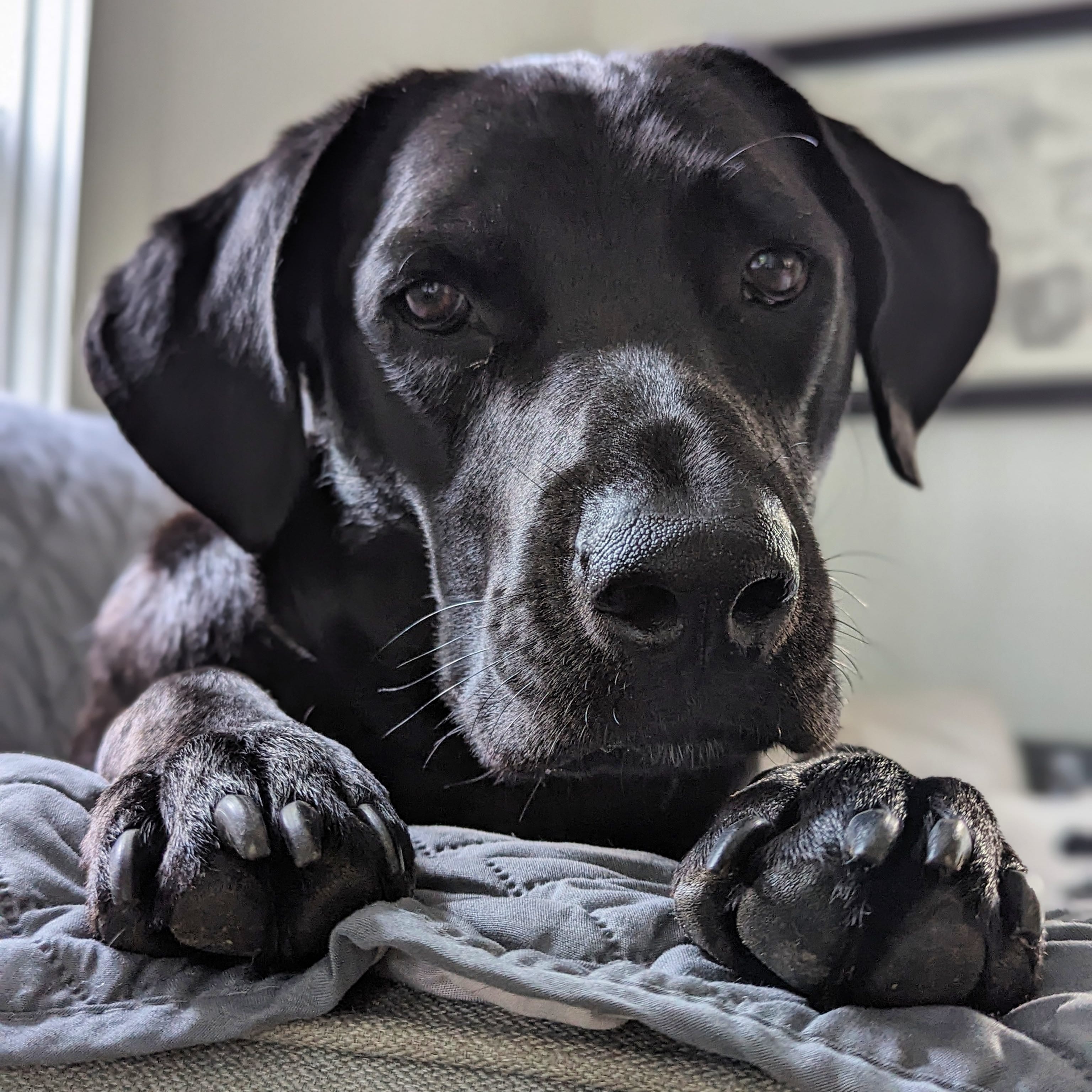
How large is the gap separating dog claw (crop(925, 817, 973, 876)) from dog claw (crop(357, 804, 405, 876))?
1.05 feet

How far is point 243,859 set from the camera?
69cm

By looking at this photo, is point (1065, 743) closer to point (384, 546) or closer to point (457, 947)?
point (384, 546)

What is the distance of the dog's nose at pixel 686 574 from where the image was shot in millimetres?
736

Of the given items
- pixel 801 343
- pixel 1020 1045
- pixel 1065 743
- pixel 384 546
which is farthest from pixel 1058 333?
pixel 1020 1045

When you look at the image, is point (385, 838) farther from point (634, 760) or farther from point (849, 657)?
point (849, 657)

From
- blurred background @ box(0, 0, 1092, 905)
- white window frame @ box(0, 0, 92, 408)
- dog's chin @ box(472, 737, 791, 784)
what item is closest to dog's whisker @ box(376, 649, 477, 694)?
dog's chin @ box(472, 737, 791, 784)

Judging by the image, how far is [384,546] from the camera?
1.09 metres

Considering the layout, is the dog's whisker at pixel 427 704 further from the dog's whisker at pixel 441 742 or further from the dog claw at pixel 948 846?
the dog claw at pixel 948 846

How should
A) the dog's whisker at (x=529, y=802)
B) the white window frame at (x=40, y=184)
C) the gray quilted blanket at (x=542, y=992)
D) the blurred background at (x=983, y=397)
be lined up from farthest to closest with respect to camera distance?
the blurred background at (x=983, y=397) → the white window frame at (x=40, y=184) → the dog's whisker at (x=529, y=802) → the gray quilted blanket at (x=542, y=992)

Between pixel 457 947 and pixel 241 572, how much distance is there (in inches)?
22.2

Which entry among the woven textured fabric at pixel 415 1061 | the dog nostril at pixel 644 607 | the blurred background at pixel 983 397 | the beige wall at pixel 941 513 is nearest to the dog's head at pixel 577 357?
the dog nostril at pixel 644 607

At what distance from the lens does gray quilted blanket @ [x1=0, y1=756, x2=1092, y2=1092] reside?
2.01 ft

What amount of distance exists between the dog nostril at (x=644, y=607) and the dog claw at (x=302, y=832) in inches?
9.3

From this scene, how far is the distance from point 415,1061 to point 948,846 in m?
0.33
